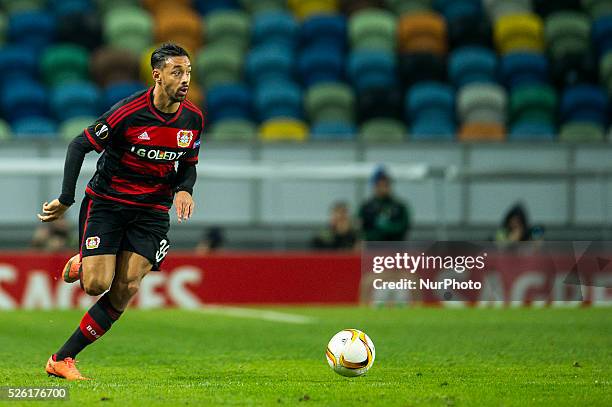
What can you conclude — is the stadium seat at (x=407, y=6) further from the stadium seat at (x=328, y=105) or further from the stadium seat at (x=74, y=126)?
the stadium seat at (x=74, y=126)

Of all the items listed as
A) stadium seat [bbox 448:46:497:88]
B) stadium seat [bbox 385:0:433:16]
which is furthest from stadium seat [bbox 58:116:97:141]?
Result: stadium seat [bbox 385:0:433:16]

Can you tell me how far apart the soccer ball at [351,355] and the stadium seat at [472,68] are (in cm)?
1466

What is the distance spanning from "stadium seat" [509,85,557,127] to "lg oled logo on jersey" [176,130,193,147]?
1342cm

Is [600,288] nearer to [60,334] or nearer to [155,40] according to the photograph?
[60,334]

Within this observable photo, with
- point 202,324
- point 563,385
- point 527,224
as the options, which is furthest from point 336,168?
point 563,385

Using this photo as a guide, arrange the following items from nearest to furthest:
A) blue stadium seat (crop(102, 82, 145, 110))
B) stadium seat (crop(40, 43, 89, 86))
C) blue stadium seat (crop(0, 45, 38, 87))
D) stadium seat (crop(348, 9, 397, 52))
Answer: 1. blue stadium seat (crop(102, 82, 145, 110))
2. blue stadium seat (crop(0, 45, 38, 87))
3. stadium seat (crop(40, 43, 89, 86))
4. stadium seat (crop(348, 9, 397, 52))

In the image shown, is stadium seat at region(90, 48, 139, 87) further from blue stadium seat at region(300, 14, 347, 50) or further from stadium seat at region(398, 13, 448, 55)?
stadium seat at region(398, 13, 448, 55)

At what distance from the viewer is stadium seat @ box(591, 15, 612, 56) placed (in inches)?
886

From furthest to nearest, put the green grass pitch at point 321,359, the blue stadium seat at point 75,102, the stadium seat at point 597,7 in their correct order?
the stadium seat at point 597,7, the blue stadium seat at point 75,102, the green grass pitch at point 321,359

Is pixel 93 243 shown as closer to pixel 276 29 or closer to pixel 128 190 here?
pixel 128 190

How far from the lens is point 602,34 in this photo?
22.7 m

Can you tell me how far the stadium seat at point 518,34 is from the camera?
74.0 ft

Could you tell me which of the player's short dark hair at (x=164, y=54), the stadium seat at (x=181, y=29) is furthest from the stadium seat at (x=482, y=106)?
the player's short dark hair at (x=164, y=54)

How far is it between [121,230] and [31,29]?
15.5 metres
